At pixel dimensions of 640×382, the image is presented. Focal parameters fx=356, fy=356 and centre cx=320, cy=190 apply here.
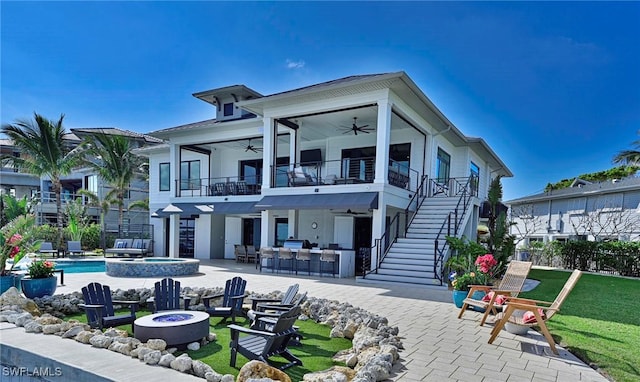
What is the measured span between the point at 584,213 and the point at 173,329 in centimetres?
2877

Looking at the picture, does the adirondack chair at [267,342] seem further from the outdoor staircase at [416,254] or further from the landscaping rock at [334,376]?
the outdoor staircase at [416,254]

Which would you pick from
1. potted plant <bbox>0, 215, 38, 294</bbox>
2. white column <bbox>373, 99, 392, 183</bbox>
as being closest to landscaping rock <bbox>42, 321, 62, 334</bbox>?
potted plant <bbox>0, 215, 38, 294</bbox>

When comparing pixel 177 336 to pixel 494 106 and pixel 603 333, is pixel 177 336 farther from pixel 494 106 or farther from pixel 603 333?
pixel 494 106

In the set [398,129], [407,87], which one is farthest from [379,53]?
[407,87]

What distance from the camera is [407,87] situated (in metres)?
12.4

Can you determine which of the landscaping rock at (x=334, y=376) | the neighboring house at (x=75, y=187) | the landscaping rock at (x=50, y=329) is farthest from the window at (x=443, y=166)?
the neighboring house at (x=75, y=187)

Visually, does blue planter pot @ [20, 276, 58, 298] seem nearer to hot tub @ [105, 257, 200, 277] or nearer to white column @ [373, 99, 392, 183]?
hot tub @ [105, 257, 200, 277]

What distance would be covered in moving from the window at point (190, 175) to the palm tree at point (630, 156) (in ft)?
90.5

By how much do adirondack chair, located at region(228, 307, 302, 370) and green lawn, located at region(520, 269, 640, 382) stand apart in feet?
12.5

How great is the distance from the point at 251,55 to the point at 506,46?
37.7 feet

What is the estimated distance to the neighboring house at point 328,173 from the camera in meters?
12.9

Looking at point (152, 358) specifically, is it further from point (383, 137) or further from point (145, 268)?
point (383, 137)

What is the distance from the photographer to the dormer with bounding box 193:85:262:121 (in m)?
19.3

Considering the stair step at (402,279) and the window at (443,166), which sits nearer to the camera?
the stair step at (402,279)
